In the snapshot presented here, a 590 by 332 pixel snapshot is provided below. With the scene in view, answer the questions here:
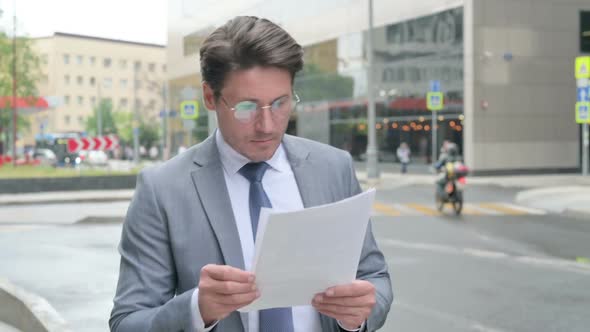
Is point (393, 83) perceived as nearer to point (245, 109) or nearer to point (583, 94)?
point (583, 94)

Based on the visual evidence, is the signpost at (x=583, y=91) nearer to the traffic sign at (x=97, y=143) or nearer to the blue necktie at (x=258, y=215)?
the traffic sign at (x=97, y=143)

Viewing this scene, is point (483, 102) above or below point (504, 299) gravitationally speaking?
above

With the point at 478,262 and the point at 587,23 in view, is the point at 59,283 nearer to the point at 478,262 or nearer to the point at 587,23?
the point at 478,262

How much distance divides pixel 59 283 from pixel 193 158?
24.2 ft

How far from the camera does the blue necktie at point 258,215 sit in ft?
7.58

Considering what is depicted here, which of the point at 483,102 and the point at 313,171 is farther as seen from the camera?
the point at 483,102

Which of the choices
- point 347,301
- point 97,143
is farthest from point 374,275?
point 97,143

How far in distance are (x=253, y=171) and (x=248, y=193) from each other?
0.06 meters

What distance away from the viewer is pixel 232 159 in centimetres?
237

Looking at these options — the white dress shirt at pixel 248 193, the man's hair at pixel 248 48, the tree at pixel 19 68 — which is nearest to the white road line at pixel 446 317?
the white dress shirt at pixel 248 193

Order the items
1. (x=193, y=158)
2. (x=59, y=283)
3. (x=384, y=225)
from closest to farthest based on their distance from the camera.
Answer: (x=193, y=158) → (x=59, y=283) → (x=384, y=225)

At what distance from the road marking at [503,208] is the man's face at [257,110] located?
16.3 metres

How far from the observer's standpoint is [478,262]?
34.9 ft

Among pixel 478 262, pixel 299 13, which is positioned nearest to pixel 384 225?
pixel 478 262
